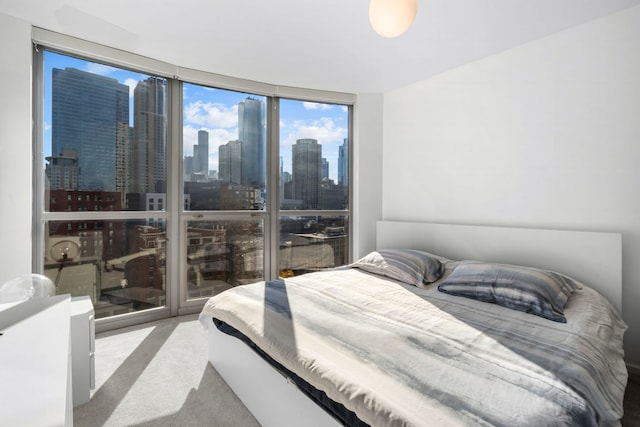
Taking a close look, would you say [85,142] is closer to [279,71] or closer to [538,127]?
[279,71]

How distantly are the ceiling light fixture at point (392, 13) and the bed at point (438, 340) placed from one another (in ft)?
4.93

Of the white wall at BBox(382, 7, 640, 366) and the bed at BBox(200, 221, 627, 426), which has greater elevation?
the white wall at BBox(382, 7, 640, 366)

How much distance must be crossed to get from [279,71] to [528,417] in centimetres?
323

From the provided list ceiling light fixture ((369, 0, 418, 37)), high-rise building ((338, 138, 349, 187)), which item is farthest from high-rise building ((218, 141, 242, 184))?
ceiling light fixture ((369, 0, 418, 37))

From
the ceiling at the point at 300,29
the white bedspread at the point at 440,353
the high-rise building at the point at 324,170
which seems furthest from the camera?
the high-rise building at the point at 324,170

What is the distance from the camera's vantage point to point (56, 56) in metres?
2.70

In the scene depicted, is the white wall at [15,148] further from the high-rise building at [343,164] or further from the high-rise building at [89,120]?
the high-rise building at [343,164]

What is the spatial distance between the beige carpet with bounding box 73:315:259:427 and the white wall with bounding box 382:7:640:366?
2.54 meters

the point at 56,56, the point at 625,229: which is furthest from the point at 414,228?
the point at 56,56

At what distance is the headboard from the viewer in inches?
86.7

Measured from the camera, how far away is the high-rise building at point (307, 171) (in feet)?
12.8

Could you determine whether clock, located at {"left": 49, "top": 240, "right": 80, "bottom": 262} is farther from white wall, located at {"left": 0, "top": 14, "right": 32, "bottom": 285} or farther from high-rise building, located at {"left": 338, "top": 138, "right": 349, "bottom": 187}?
high-rise building, located at {"left": 338, "top": 138, "right": 349, "bottom": 187}

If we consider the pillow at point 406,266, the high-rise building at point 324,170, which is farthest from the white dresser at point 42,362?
the high-rise building at point 324,170

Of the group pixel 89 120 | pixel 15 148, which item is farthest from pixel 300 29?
pixel 15 148
